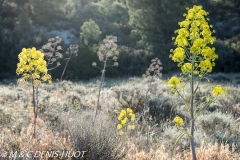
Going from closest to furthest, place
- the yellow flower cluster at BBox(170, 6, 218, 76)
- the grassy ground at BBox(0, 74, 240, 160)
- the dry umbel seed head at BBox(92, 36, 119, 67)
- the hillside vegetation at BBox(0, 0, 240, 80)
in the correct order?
the yellow flower cluster at BBox(170, 6, 218, 76) → the grassy ground at BBox(0, 74, 240, 160) → the dry umbel seed head at BBox(92, 36, 119, 67) → the hillside vegetation at BBox(0, 0, 240, 80)

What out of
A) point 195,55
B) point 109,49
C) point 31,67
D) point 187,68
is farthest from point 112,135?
point 109,49

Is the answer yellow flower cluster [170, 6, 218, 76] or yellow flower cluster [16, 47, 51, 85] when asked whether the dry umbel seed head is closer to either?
yellow flower cluster [16, 47, 51, 85]

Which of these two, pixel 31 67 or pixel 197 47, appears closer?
pixel 197 47

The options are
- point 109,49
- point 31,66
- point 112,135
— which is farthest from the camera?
point 109,49

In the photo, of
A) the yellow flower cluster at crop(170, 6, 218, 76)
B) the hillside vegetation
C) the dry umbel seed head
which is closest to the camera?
the yellow flower cluster at crop(170, 6, 218, 76)

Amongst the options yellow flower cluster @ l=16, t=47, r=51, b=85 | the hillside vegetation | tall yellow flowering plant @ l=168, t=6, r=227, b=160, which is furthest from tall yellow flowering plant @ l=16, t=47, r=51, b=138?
the hillside vegetation

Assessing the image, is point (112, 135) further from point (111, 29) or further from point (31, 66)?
point (111, 29)

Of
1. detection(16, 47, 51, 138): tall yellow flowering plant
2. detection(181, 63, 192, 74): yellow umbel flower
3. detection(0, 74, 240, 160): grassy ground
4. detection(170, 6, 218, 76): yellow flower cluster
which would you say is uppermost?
detection(170, 6, 218, 76): yellow flower cluster

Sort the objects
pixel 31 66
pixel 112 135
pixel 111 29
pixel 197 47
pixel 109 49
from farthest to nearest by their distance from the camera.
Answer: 1. pixel 111 29
2. pixel 109 49
3. pixel 112 135
4. pixel 31 66
5. pixel 197 47

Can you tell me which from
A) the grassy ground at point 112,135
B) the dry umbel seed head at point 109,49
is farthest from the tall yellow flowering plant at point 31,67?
the dry umbel seed head at point 109,49

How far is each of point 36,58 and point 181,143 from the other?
8.23ft

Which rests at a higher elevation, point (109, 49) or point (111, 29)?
point (111, 29)

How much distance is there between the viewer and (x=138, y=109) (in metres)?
7.36

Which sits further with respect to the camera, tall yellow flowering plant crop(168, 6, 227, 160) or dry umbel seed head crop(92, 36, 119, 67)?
dry umbel seed head crop(92, 36, 119, 67)
